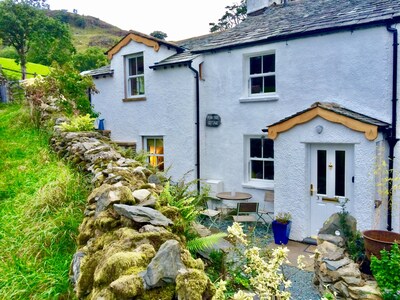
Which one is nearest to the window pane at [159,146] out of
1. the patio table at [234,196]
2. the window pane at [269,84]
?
the patio table at [234,196]

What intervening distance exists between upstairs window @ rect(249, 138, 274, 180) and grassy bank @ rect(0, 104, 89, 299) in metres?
6.15

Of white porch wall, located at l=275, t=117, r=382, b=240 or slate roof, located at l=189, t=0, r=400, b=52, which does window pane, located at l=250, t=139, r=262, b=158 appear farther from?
slate roof, located at l=189, t=0, r=400, b=52

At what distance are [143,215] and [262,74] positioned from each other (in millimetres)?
8111

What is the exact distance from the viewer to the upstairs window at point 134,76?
1269 cm

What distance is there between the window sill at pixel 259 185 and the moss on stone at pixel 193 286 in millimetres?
7801

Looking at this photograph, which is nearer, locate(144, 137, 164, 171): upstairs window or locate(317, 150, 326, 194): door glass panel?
locate(317, 150, 326, 194): door glass panel

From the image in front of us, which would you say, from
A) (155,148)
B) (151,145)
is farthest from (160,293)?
(151,145)

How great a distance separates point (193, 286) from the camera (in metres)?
2.02

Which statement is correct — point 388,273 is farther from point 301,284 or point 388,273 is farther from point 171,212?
point 171,212

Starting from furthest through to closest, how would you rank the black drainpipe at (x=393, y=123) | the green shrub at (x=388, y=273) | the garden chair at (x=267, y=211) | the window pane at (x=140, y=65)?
the window pane at (x=140, y=65) < the garden chair at (x=267, y=211) < the black drainpipe at (x=393, y=123) < the green shrub at (x=388, y=273)

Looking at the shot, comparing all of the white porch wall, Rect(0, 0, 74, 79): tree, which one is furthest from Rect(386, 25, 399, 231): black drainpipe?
Rect(0, 0, 74, 79): tree

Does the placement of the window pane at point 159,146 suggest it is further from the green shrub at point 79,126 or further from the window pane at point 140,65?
the green shrub at point 79,126

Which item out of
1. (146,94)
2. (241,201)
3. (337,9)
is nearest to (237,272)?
(241,201)

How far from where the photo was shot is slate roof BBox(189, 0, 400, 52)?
802cm
